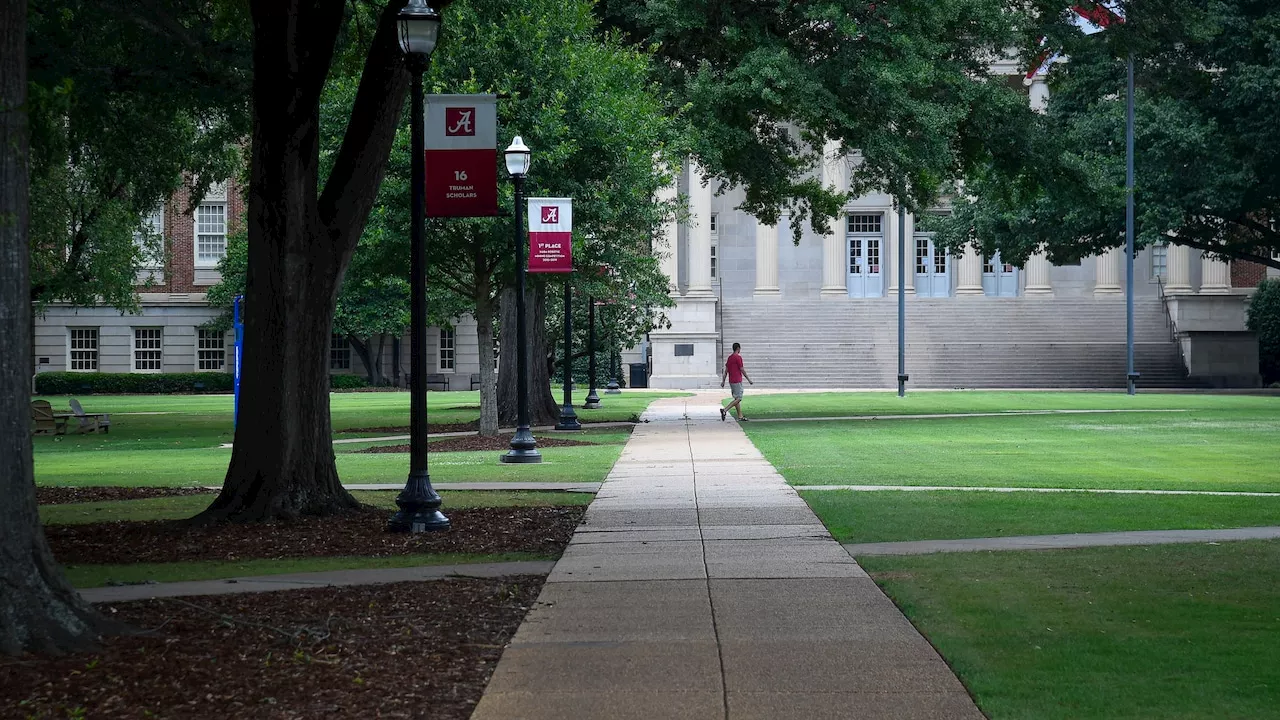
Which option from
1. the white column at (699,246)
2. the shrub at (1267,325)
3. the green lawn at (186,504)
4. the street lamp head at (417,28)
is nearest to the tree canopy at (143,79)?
the street lamp head at (417,28)

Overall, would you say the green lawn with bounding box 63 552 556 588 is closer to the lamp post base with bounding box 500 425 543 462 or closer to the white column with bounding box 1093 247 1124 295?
the lamp post base with bounding box 500 425 543 462

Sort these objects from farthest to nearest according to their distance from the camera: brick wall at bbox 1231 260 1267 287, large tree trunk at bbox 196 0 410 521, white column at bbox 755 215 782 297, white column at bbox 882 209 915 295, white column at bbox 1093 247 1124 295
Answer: white column at bbox 882 209 915 295
white column at bbox 1093 247 1124 295
brick wall at bbox 1231 260 1267 287
white column at bbox 755 215 782 297
large tree trunk at bbox 196 0 410 521

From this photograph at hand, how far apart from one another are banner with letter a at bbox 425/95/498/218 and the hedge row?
53.1 metres

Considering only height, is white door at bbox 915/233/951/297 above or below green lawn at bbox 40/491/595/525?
above

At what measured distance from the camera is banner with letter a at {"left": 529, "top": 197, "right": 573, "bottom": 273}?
967 inches

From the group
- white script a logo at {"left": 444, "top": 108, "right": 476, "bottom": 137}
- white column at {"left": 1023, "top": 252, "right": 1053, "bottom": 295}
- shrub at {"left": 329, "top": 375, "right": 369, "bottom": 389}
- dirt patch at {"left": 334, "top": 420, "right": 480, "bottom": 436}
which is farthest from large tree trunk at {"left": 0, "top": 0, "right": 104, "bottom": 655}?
white column at {"left": 1023, "top": 252, "right": 1053, "bottom": 295}

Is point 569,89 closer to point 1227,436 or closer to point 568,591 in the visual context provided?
point 1227,436

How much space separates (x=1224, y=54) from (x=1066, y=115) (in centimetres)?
582

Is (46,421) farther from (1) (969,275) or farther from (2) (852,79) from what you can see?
(1) (969,275)

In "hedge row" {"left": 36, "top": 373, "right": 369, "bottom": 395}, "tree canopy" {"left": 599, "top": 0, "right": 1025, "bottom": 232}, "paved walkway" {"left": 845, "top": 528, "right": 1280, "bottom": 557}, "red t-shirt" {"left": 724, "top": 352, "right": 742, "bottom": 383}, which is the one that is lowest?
"hedge row" {"left": 36, "top": 373, "right": 369, "bottom": 395}

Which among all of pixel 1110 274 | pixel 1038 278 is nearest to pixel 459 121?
pixel 1038 278

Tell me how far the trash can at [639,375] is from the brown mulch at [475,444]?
3561cm

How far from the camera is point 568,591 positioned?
9.69 m

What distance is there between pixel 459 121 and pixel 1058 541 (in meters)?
7.61
